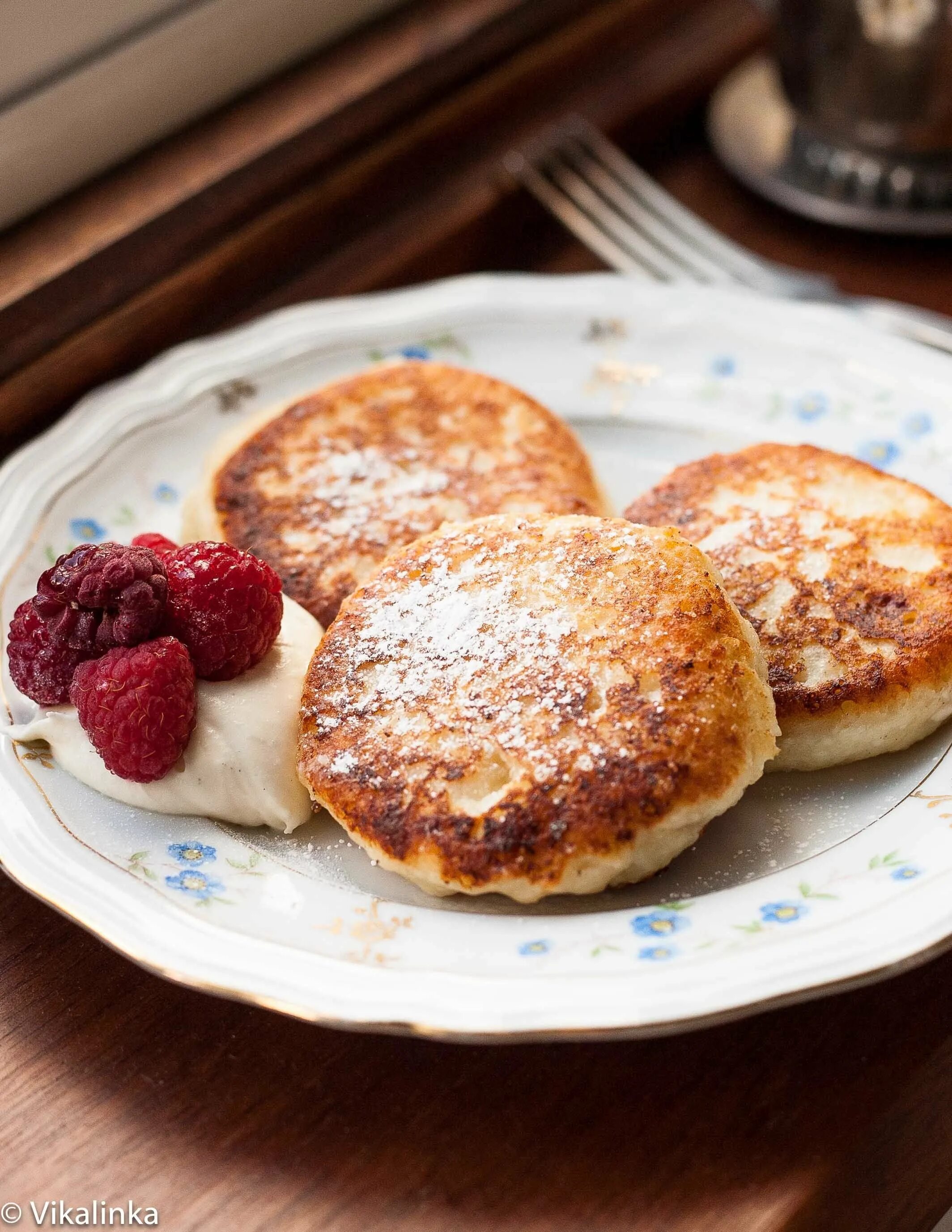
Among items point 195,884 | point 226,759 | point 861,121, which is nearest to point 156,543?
point 226,759

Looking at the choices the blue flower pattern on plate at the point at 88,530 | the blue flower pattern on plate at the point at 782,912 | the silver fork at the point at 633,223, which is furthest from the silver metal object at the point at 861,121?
the blue flower pattern on plate at the point at 782,912

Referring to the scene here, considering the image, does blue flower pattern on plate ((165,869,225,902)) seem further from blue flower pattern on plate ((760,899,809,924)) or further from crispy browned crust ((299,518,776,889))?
blue flower pattern on plate ((760,899,809,924))

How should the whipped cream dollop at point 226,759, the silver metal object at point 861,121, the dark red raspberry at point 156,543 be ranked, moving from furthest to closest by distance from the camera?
the silver metal object at point 861,121
the dark red raspberry at point 156,543
the whipped cream dollop at point 226,759

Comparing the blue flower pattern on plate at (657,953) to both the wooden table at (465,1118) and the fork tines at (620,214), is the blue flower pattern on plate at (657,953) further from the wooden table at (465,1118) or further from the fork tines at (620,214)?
the fork tines at (620,214)

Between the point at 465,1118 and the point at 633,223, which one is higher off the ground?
the point at 633,223

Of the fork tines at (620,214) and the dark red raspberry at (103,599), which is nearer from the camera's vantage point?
the dark red raspberry at (103,599)

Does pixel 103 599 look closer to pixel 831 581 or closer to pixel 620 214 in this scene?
pixel 831 581

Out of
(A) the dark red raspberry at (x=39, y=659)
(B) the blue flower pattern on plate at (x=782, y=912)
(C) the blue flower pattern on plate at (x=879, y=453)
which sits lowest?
(B) the blue flower pattern on plate at (x=782, y=912)
